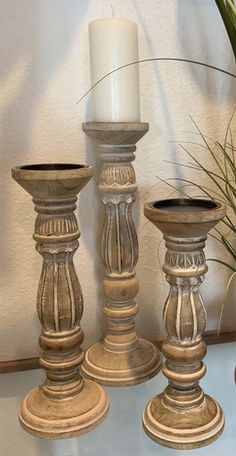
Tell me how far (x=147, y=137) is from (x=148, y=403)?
0.33 meters

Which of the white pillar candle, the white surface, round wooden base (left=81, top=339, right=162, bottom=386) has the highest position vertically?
the white pillar candle

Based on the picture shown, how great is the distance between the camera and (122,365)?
583 mm

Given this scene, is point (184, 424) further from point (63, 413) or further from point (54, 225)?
point (54, 225)

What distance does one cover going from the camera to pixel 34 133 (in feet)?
1.97

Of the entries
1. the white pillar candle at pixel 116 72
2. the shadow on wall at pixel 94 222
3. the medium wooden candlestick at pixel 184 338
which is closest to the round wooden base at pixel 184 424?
the medium wooden candlestick at pixel 184 338

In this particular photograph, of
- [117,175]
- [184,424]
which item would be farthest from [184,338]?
[117,175]

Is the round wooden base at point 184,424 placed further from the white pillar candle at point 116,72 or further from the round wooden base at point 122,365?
the white pillar candle at point 116,72

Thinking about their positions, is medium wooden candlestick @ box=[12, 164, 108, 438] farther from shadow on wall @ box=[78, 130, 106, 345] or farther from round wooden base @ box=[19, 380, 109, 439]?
shadow on wall @ box=[78, 130, 106, 345]

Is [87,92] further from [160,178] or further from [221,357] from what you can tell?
[221,357]

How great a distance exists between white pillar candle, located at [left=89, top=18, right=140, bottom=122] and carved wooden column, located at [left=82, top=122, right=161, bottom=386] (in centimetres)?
2

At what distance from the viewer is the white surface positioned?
20.8 inches

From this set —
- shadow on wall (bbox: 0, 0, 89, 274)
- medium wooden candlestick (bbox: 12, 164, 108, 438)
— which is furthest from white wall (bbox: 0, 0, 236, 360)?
medium wooden candlestick (bbox: 12, 164, 108, 438)

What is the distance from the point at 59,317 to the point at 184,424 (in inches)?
6.5

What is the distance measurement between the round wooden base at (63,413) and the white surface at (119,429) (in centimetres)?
4
